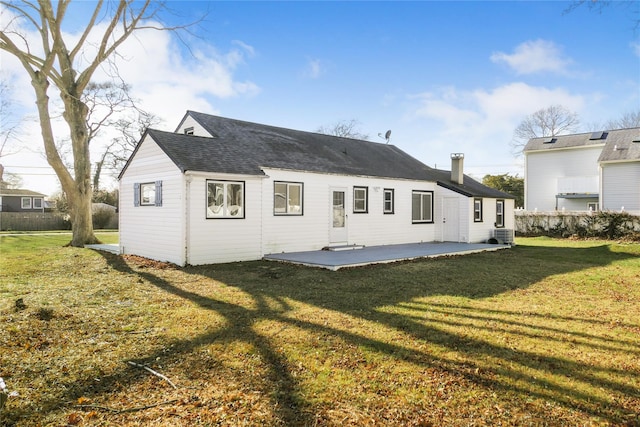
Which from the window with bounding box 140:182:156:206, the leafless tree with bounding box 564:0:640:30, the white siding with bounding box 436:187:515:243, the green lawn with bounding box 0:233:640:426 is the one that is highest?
the leafless tree with bounding box 564:0:640:30

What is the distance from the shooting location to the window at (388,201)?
15969mm

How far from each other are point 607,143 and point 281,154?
2512 cm

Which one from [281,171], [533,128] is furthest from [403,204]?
[533,128]

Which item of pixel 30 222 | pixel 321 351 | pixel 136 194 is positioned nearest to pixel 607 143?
pixel 136 194

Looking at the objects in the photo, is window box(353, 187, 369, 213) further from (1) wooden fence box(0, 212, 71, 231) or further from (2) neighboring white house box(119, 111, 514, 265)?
(1) wooden fence box(0, 212, 71, 231)

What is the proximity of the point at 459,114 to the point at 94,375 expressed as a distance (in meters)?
25.5

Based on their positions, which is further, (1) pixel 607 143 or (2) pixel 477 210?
(1) pixel 607 143

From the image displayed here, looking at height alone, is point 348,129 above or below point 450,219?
above

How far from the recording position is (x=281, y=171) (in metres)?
12.9

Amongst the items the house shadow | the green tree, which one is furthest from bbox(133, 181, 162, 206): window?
the green tree

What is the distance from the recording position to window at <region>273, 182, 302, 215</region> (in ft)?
42.3

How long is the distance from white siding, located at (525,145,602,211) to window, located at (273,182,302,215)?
25.6 metres

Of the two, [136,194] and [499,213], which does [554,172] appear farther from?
[136,194]

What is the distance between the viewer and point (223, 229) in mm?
11586
